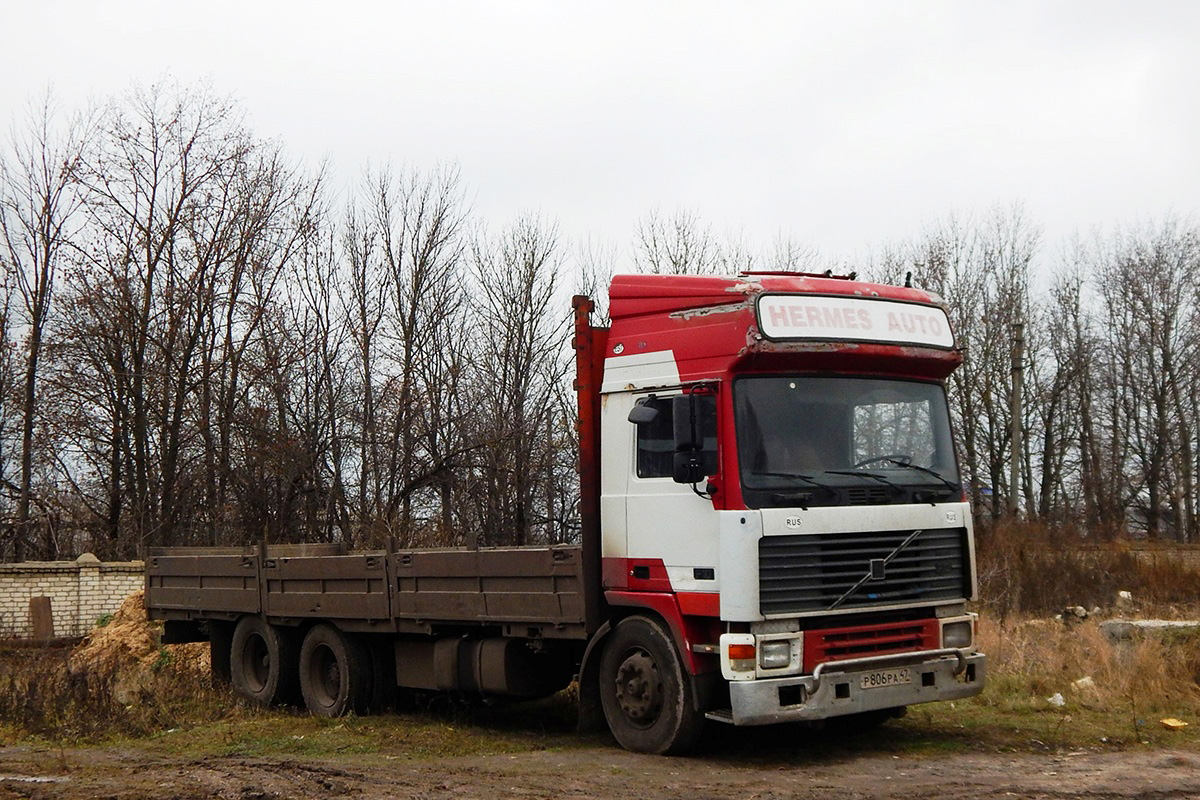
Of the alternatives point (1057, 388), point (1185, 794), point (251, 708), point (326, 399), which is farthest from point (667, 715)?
point (1057, 388)

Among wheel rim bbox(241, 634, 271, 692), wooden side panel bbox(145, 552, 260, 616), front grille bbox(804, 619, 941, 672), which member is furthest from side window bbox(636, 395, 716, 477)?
wheel rim bbox(241, 634, 271, 692)

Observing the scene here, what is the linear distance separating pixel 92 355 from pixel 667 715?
22932 mm

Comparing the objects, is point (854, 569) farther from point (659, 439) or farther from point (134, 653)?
point (134, 653)

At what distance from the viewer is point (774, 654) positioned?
25.1ft

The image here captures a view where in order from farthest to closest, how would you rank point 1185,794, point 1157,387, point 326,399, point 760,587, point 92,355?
point 1157,387 → point 326,399 → point 92,355 → point 760,587 → point 1185,794

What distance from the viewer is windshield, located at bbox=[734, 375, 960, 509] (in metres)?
7.85

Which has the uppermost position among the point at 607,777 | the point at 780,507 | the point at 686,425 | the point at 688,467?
the point at 686,425

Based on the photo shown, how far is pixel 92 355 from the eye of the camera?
2739cm

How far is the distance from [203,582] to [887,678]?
816 cm

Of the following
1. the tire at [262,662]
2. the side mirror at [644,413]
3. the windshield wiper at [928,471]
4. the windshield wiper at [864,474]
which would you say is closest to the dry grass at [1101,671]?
the windshield wiper at [928,471]

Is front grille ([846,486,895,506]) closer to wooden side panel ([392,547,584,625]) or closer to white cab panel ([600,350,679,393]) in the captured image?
white cab panel ([600,350,679,393])

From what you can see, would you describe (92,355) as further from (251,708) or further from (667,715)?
(667,715)

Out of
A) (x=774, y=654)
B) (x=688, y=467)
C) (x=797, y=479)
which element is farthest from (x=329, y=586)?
(x=797, y=479)

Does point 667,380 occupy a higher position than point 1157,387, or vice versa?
point 1157,387
